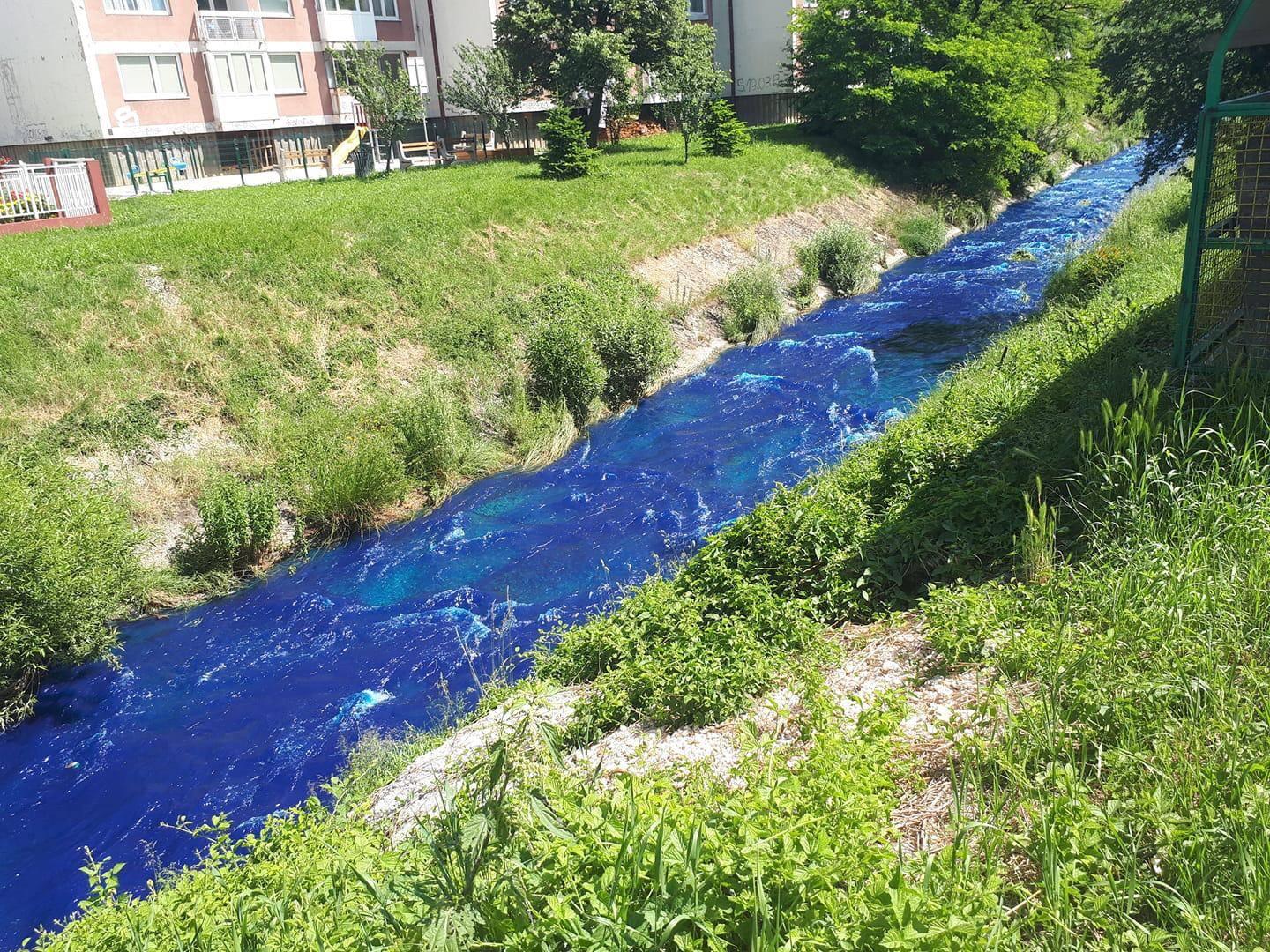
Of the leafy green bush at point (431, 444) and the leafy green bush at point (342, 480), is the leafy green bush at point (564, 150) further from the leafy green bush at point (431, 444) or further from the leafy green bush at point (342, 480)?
the leafy green bush at point (342, 480)

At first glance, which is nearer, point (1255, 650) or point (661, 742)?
point (1255, 650)

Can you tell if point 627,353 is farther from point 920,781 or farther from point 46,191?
point 920,781

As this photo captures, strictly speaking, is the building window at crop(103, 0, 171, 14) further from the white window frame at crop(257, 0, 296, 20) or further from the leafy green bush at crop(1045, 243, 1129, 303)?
the leafy green bush at crop(1045, 243, 1129, 303)

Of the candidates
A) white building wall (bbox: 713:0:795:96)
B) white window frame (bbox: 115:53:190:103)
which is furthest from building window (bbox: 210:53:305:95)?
white building wall (bbox: 713:0:795:96)

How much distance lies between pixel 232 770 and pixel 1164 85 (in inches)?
830

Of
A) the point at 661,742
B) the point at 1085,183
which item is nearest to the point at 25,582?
the point at 661,742

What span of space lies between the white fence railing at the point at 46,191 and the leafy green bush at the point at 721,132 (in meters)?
20.1

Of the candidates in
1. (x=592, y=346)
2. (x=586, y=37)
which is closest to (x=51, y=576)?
(x=592, y=346)

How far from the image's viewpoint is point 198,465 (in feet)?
48.8

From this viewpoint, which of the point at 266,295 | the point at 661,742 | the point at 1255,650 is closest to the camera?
the point at 1255,650

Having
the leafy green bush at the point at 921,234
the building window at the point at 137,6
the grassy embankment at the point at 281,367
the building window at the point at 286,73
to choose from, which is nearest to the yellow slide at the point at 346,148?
the building window at the point at 286,73

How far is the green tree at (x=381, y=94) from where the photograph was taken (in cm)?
3331

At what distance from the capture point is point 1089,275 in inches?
734

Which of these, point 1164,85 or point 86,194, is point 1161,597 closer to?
point 1164,85
